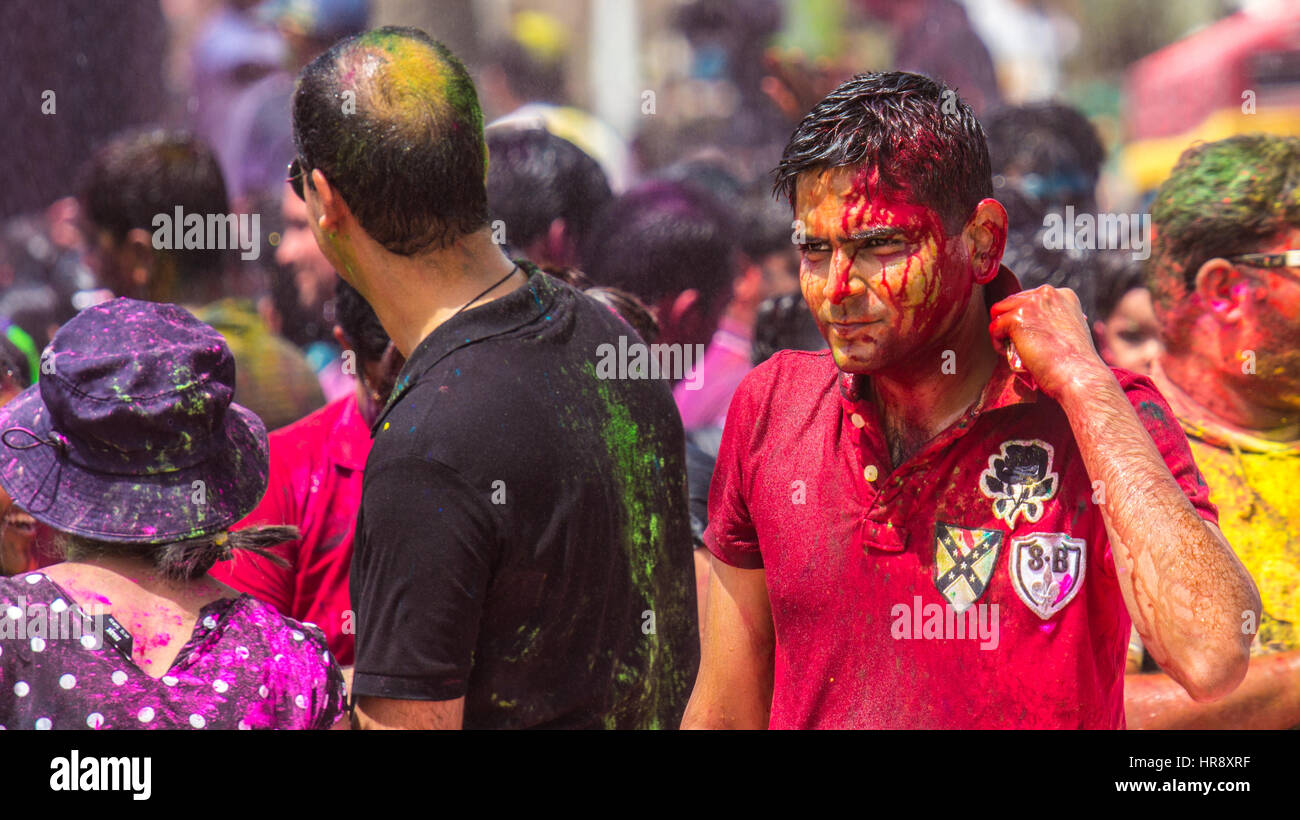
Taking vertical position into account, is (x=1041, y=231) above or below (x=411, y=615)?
above

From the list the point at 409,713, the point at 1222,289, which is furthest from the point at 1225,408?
the point at 409,713

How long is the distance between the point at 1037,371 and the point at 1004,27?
8.10 m

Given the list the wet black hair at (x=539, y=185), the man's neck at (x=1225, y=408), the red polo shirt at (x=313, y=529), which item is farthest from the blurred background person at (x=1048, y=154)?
the red polo shirt at (x=313, y=529)

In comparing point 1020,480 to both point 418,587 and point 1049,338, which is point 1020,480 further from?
point 418,587

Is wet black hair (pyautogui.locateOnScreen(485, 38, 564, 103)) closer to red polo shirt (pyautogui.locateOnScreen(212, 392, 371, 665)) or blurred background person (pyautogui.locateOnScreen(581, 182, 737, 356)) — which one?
blurred background person (pyautogui.locateOnScreen(581, 182, 737, 356))

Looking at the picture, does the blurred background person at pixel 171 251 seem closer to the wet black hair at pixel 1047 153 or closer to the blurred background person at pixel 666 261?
the blurred background person at pixel 666 261

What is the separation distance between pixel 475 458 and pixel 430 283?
1.33 ft

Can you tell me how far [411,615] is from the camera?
211cm

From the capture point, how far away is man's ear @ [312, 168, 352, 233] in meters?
2.43

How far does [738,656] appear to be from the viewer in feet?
7.47

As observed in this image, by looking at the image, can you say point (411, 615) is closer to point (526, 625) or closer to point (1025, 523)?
point (526, 625)

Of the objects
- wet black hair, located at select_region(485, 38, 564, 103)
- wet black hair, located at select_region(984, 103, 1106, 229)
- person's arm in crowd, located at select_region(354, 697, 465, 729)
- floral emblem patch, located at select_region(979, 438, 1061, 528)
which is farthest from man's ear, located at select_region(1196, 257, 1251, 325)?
wet black hair, located at select_region(485, 38, 564, 103)

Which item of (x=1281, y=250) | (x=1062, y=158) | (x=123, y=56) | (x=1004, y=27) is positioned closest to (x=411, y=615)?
(x=1281, y=250)

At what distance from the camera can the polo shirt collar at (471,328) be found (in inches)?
90.0
